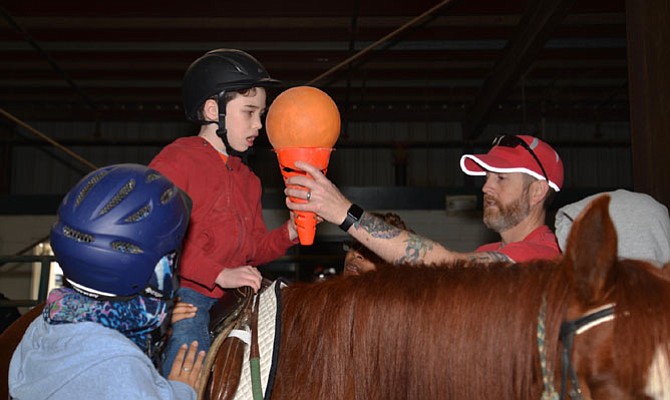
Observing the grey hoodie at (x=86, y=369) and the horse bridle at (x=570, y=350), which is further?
the grey hoodie at (x=86, y=369)

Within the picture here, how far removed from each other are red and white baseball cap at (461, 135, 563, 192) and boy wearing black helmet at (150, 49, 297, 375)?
0.75 m

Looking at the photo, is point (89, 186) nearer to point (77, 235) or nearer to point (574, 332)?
point (77, 235)

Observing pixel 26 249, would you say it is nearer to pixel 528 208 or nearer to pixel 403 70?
pixel 403 70

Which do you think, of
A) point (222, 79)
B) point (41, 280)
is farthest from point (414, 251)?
point (41, 280)

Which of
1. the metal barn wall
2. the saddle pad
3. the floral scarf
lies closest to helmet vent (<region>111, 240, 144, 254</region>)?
the floral scarf

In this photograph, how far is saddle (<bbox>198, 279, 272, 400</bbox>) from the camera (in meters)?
1.54

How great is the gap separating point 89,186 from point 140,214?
0.13m

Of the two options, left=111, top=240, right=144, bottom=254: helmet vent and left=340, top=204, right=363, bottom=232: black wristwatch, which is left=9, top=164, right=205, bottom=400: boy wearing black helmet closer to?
left=111, top=240, right=144, bottom=254: helmet vent

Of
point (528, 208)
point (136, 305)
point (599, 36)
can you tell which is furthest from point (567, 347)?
point (599, 36)

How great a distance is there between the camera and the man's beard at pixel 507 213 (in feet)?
7.60

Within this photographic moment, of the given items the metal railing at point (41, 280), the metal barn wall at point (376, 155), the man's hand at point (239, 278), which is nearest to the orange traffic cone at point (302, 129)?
the man's hand at point (239, 278)

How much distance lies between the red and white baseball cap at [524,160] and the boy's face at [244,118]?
2.65ft

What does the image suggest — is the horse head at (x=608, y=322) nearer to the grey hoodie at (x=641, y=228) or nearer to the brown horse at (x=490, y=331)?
the brown horse at (x=490, y=331)

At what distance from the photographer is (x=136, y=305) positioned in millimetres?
1369
